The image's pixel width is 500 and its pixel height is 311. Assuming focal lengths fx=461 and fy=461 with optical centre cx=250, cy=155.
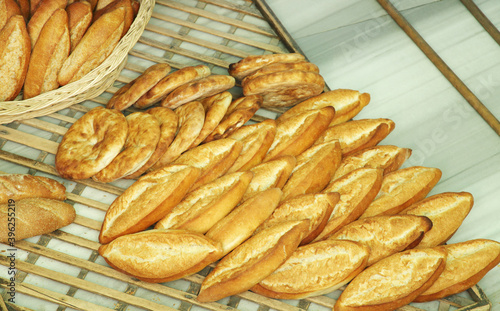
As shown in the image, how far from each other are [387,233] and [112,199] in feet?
3.14

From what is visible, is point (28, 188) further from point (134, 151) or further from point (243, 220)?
point (243, 220)

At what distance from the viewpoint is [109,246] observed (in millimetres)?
1426

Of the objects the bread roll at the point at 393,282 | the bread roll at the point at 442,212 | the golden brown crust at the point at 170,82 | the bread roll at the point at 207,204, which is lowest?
the bread roll at the point at 393,282

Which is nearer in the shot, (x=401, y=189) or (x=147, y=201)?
(x=147, y=201)

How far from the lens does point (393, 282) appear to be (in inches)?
54.4

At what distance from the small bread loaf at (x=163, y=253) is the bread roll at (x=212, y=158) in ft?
0.79

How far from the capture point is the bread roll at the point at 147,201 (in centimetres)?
146

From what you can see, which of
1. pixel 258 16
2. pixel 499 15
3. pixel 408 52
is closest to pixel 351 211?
pixel 408 52

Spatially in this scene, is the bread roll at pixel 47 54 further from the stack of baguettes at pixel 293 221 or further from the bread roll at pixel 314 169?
the bread roll at pixel 314 169

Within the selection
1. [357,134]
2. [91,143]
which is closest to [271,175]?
[357,134]

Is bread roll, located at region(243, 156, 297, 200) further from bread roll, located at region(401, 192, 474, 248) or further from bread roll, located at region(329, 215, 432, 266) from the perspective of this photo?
bread roll, located at region(401, 192, 474, 248)

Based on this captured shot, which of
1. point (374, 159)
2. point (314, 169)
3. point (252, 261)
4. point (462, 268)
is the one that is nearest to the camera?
point (252, 261)

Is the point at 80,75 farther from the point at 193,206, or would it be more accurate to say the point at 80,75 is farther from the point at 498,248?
the point at 498,248

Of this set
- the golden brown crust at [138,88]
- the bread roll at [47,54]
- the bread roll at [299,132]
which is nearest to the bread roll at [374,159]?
the bread roll at [299,132]
